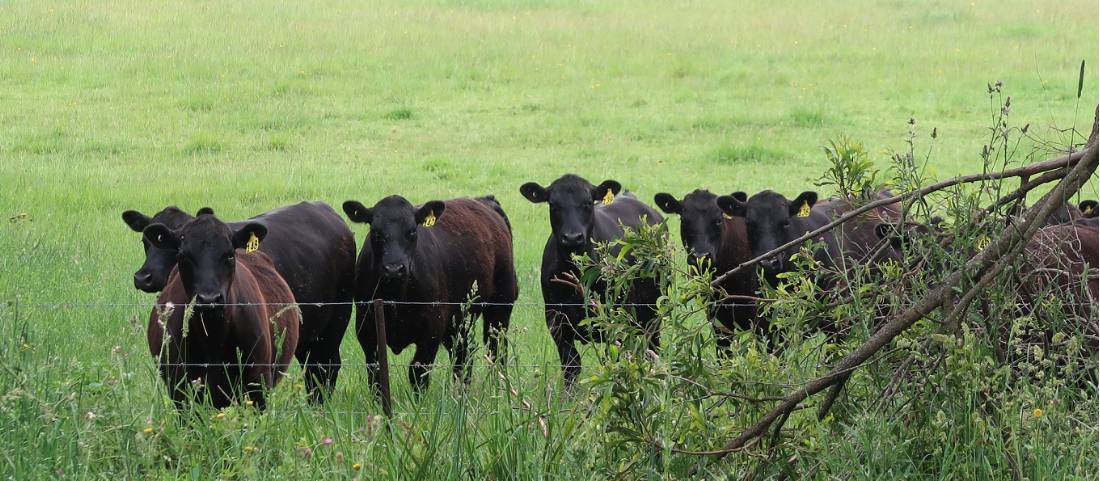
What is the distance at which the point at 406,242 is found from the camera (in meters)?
9.15

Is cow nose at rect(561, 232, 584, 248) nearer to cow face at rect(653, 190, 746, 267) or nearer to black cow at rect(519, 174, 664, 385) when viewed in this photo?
black cow at rect(519, 174, 664, 385)

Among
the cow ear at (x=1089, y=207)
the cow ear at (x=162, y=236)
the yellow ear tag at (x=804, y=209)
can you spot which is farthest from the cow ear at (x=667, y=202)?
the cow ear at (x=162, y=236)

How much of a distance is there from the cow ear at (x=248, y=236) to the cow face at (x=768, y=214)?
11.7ft

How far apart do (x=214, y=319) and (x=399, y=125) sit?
15.4m

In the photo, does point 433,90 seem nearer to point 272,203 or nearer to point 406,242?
point 272,203

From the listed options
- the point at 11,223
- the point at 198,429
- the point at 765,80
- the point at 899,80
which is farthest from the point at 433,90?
the point at 198,429

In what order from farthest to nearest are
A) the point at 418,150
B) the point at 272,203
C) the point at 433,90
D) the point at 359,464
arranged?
the point at 433,90 → the point at 418,150 → the point at 272,203 → the point at 359,464

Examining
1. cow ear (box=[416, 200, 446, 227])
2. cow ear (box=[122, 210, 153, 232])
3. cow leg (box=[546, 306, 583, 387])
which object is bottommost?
cow leg (box=[546, 306, 583, 387])

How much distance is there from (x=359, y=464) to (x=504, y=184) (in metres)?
12.9

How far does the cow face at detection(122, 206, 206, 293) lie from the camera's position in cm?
838

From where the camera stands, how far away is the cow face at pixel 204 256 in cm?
699

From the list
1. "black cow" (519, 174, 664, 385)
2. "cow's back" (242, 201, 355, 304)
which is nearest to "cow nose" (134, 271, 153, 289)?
"cow's back" (242, 201, 355, 304)

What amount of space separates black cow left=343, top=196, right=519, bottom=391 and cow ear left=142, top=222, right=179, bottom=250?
1.58 m

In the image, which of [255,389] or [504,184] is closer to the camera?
[255,389]
